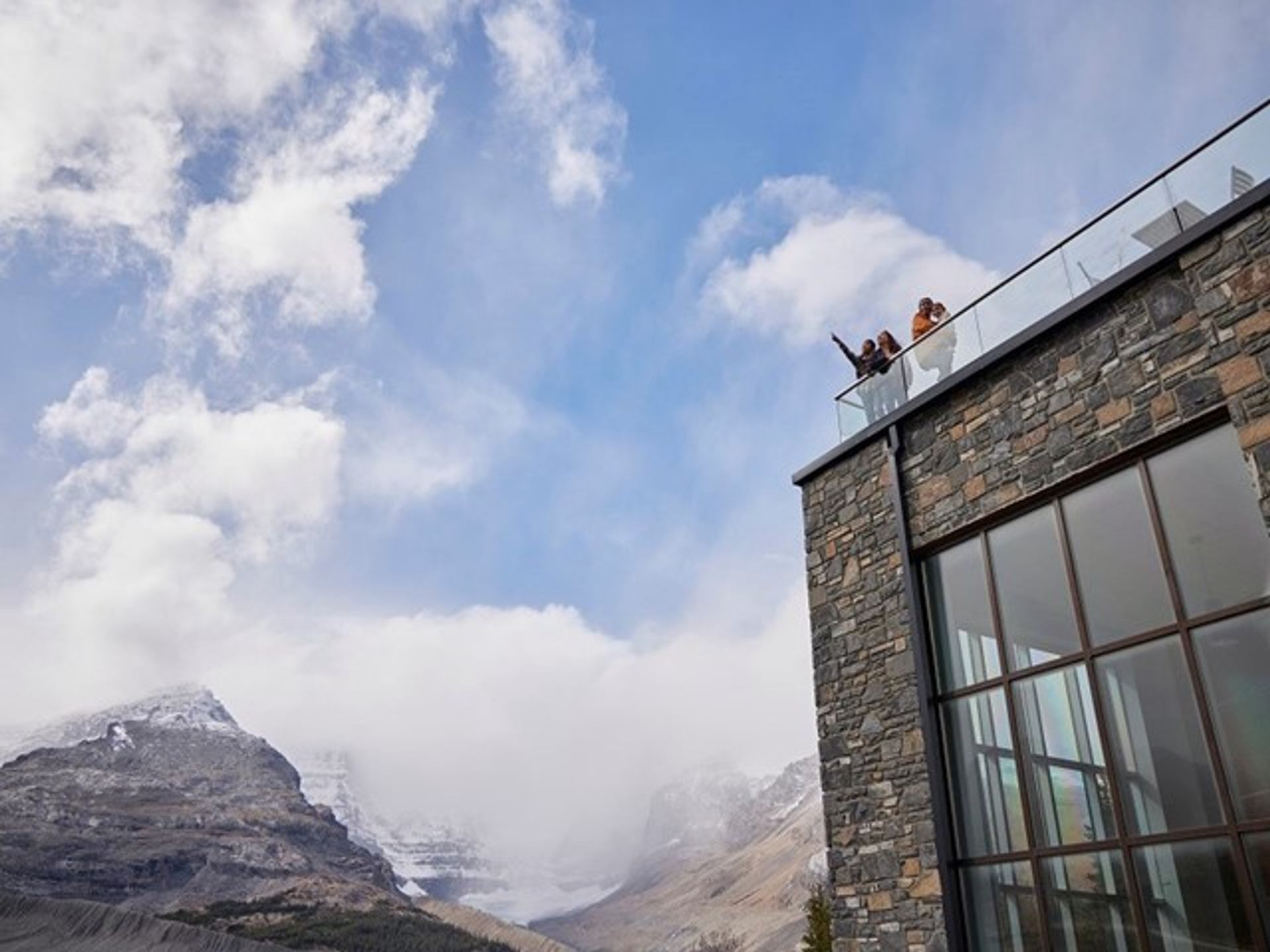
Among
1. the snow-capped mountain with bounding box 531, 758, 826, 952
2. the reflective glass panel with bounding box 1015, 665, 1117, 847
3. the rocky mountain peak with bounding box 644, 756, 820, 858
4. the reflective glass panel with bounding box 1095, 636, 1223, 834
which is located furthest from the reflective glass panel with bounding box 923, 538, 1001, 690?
the rocky mountain peak with bounding box 644, 756, 820, 858

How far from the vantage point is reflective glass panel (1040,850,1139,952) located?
18.0ft

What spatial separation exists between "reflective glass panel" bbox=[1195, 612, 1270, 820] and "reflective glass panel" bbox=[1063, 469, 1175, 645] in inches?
14.3

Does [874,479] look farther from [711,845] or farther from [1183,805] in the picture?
[711,845]

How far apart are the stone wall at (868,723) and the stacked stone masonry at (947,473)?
0.01 metres

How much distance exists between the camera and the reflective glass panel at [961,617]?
22.2 ft

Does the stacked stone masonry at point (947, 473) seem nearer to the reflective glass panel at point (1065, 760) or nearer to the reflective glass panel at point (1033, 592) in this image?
the reflective glass panel at point (1033, 592)

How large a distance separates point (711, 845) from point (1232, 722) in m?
135

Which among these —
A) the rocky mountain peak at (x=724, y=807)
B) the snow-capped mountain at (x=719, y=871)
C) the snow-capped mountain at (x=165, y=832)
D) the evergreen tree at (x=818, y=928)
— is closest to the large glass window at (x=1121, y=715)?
the evergreen tree at (x=818, y=928)

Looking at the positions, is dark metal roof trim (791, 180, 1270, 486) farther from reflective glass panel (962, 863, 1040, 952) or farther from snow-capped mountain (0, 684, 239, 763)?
snow-capped mountain (0, 684, 239, 763)

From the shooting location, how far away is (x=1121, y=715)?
5.77 m

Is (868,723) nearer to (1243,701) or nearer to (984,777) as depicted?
(984,777)

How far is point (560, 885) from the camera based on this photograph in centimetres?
18850

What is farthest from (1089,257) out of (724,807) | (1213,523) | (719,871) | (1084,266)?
(724,807)

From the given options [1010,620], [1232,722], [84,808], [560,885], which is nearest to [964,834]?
[1010,620]
